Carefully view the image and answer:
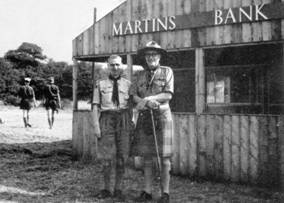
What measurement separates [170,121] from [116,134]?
0.86m

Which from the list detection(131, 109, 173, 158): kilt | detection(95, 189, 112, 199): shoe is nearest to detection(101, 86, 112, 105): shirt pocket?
detection(131, 109, 173, 158): kilt

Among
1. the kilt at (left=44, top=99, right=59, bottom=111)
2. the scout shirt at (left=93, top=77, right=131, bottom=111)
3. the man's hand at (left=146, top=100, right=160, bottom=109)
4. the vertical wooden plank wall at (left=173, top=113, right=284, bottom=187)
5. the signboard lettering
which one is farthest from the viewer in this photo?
the kilt at (left=44, top=99, right=59, bottom=111)

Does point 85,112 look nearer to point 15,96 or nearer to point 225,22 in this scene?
point 225,22

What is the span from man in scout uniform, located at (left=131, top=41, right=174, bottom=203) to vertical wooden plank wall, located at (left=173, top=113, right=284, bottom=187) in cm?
211

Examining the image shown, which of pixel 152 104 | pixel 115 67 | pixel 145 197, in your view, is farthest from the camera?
Result: pixel 115 67

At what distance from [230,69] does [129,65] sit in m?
4.01

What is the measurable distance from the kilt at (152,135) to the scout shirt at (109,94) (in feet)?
1.10

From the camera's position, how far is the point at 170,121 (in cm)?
629

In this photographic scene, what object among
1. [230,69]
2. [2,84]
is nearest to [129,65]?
[230,69]

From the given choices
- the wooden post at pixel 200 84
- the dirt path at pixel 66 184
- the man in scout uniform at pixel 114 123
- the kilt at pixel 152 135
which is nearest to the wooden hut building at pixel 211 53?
the wooden post at pixel 200 84

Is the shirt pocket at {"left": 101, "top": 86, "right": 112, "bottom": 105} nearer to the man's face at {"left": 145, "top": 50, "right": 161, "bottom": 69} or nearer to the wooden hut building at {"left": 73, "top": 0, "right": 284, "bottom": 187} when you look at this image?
the man's face at {"left": 145, "top": 50, "right": 161, "bottom": 69}

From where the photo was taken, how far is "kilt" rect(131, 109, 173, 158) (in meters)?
6.23

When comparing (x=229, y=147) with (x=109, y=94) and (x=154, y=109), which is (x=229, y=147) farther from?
(x=109, y=94)

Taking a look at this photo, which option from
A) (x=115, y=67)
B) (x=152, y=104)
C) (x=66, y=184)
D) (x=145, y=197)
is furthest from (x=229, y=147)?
(x=66, y=184)
